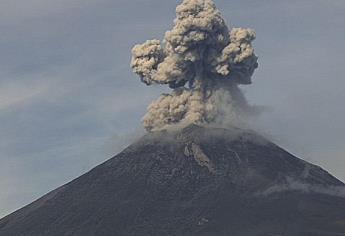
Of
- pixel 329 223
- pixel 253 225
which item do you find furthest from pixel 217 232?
pixel 329 223

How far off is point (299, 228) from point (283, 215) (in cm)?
913

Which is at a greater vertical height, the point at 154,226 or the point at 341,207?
the point at 154,226

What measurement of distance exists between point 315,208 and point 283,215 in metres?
8.39

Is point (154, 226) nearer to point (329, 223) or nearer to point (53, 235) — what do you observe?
point (53, 235)

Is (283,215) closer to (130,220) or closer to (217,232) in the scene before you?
(217,232)

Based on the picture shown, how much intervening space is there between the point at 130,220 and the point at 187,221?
1386 centimetres

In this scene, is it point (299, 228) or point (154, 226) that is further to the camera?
point (154, 226)

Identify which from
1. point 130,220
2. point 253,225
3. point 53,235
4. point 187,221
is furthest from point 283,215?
point 53,235

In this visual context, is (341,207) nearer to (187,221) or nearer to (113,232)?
(187,221)

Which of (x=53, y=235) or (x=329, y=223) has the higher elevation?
A: (x=53, y=235)

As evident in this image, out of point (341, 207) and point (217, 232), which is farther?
point (341, 207)

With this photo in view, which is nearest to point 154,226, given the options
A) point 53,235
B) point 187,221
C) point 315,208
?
point 187,221

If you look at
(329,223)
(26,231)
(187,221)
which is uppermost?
(26,231)

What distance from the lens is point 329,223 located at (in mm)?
180625
